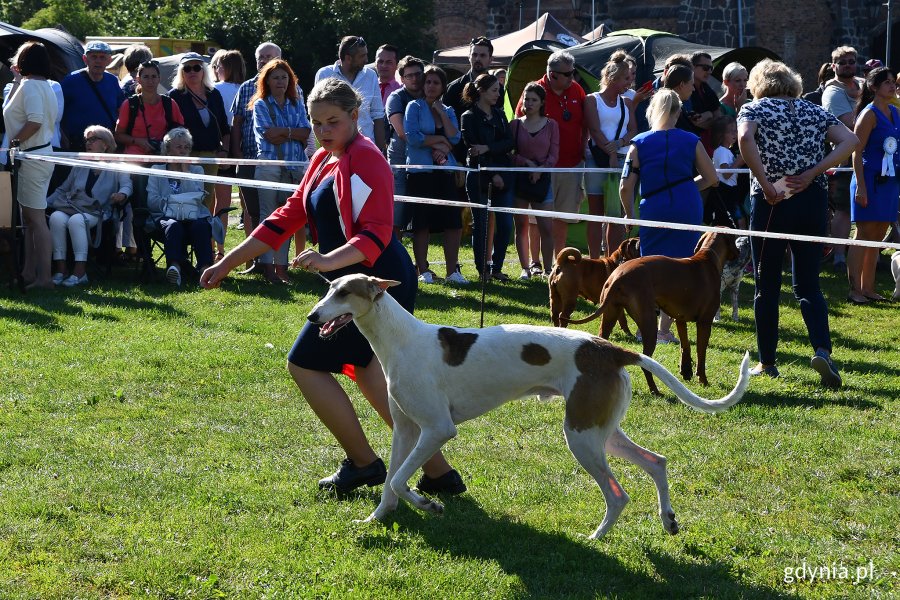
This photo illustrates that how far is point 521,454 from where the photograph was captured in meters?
5.58

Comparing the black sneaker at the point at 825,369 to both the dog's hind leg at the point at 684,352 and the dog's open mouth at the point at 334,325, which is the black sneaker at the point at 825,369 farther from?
the dog's open mouth at the point at 334,325

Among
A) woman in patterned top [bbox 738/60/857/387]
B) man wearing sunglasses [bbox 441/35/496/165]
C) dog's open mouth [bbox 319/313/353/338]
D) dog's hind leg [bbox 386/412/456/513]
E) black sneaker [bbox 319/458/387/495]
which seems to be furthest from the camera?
man wearing sunglasses [bbox 441/35/496/165]

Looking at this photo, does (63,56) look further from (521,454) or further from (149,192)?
(521,454)

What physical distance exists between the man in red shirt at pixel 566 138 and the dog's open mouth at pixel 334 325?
23.1ft

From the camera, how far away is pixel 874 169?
32.7 ft

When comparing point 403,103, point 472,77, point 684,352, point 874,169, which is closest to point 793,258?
point 684,352

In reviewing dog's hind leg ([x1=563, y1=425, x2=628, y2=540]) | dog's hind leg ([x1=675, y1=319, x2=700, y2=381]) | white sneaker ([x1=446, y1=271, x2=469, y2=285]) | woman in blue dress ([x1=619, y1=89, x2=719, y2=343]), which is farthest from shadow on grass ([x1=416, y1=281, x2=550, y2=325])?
dog's hind leg ([x1=563, y1=425, x2=628, y2=540])

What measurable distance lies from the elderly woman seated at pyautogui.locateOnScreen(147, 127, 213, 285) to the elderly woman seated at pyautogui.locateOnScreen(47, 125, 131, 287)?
34 centimetres

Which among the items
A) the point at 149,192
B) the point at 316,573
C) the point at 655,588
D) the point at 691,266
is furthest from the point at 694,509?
the point at 149,192

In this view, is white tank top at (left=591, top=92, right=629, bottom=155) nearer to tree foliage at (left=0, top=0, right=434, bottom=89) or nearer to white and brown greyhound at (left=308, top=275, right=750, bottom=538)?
white and brown greyhound at (left=308, top=275, right=750, bottom=538)

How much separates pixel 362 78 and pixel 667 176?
177 inches

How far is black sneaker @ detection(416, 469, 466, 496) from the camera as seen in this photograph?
495 centimetres

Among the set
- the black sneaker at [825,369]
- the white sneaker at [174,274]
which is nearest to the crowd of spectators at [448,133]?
the white sneaker at [174,274]

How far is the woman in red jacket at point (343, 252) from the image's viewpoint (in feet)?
14.7
